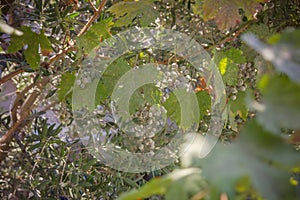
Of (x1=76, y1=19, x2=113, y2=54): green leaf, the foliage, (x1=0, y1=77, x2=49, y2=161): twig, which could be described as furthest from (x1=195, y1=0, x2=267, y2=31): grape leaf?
(x1=0, y1=77, x2=49, y2=161): twig

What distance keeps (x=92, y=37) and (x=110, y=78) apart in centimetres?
12

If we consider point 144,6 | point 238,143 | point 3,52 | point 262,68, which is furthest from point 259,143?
point 3,52

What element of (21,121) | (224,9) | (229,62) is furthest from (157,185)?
(21,121)

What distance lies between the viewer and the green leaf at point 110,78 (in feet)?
3.33

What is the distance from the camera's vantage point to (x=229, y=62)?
96 cm

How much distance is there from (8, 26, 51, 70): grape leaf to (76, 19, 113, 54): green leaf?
0.07 metres

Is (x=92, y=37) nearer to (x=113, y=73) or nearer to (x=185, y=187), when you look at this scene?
(x=113, y=73)

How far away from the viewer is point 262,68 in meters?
0.88

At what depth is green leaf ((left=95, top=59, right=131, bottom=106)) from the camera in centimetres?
101

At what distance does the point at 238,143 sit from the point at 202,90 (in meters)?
0.73

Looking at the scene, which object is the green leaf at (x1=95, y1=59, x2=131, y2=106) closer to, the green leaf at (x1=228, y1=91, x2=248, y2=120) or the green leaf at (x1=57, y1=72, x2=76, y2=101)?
the green leaf at (x1=57, y1=72, x2=76, y2=101)

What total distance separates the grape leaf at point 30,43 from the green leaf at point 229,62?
358 mm

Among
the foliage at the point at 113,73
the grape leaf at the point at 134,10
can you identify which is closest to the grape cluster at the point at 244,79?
the foliage at the point at 113,73

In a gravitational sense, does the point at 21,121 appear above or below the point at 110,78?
below
